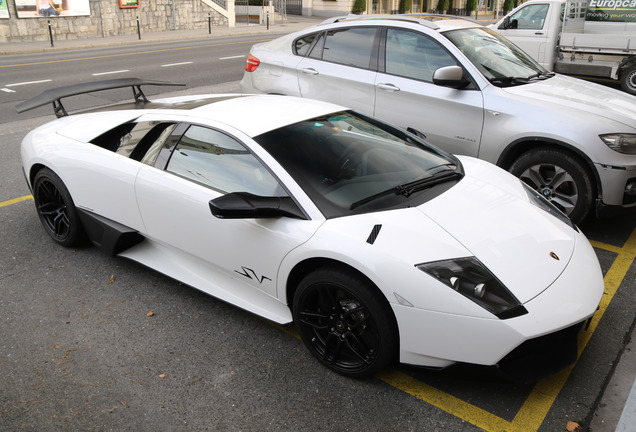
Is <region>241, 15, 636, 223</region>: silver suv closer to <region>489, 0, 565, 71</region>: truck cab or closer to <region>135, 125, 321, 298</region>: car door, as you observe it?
<region>135, 125, 321, 298</region>: car door

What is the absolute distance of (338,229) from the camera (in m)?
3.08

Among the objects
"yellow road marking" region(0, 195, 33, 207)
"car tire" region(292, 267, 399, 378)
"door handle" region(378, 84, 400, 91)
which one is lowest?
"yellow road marking" region(0, 195, 33, 207)

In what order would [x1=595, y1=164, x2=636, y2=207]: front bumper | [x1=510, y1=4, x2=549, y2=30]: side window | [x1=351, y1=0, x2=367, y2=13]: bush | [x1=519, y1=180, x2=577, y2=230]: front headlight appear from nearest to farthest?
[x1=519, y1=180, x2=577, y2=230]: front headlight < [x1=595, y1=164, x2=636, y2=207]: front bumper < [x1=510, y1=4, x2=549, y2=30]: side window < [x1=351, y1=0, x2=367, y2=13]: bush

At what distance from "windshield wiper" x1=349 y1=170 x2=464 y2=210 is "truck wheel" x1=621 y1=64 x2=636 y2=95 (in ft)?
30.5

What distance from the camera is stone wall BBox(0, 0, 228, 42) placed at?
22.7 meters

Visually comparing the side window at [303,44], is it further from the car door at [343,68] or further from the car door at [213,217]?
the car door at [213,217]

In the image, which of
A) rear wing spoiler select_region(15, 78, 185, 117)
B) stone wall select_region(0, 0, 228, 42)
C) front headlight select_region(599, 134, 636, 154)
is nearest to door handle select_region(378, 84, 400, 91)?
front headlight select_region(599, 134, 636, 154)

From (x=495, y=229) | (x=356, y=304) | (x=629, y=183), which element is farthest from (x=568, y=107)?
(x=356, y=304)

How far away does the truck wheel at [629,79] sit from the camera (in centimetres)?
1110

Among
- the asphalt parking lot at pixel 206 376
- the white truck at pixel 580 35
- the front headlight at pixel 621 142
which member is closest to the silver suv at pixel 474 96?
the front headlight at pixel 621 142

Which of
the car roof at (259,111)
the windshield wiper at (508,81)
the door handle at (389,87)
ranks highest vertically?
the windshield wiper at (508,81)

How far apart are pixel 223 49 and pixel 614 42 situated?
13.6 m

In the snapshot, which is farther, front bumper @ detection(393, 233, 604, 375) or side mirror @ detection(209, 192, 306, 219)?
side mirror @ detection(209, 192, 306, 219)

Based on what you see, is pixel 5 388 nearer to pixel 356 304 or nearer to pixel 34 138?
pixel 356 304
